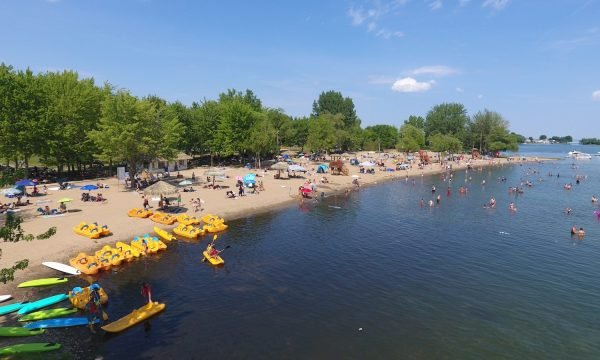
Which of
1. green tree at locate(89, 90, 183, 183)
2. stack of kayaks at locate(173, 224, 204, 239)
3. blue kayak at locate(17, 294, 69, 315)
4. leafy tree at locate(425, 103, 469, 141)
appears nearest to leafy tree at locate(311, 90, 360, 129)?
leafy tree at locate(425, 103, 469, 141)

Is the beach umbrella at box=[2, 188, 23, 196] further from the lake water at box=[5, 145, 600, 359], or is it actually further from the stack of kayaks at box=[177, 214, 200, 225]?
the lake water at box=[5, 145, 600, 359]

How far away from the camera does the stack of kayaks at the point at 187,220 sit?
1398 inches

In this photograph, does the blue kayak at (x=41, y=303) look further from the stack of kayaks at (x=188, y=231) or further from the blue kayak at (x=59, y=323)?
the stack of kayaks at (x=188, y=231)

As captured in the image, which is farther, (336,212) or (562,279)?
(336,212)

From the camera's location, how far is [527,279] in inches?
1029

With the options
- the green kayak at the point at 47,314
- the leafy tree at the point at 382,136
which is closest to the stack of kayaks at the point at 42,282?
the green kayak at the point at 47,314

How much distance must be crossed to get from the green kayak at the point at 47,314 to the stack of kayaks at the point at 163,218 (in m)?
16.2

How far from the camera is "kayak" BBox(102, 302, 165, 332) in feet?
59.8

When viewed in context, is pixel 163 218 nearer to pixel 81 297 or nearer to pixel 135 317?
pixel 81 297

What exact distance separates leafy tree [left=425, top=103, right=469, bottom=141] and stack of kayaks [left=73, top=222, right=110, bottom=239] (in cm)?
13969

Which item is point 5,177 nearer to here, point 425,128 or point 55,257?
point 55,257

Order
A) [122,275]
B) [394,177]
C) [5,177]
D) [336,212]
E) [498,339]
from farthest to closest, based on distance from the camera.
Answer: [394,177]
[336,212]
[122,275]
[498,339]
[5,177]

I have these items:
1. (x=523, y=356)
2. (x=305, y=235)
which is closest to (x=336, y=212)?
(x=305, y=235)

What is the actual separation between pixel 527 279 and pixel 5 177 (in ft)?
96.7
